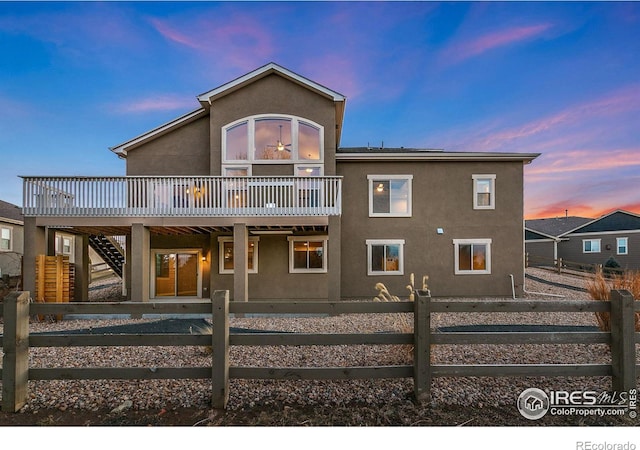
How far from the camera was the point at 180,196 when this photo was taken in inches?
437

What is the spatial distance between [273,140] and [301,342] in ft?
36.7

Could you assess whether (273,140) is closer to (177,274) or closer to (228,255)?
(228,255)

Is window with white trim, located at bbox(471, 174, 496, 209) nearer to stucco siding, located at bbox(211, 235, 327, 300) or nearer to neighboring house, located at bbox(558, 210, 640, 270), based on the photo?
stucco siding, located at bbox(211, 235, 327, 300)

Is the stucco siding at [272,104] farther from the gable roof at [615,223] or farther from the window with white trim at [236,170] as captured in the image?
the gable roof at [615,223]

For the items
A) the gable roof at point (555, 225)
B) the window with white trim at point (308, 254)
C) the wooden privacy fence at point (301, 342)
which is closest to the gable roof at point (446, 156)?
the window with white trim at point (308, 254)

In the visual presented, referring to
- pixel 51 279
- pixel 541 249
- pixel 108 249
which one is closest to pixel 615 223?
pixel 541 249

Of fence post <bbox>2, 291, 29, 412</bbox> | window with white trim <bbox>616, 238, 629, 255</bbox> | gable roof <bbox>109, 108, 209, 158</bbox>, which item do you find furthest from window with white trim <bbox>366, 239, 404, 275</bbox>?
window with white trim <bbox>616, 238, 629, 255</bbox>

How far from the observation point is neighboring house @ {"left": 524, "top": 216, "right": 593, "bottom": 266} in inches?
1166

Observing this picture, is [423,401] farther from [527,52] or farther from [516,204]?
[527,52]

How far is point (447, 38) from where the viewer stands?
13.5m

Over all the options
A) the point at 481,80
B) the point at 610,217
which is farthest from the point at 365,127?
the point at 610,217

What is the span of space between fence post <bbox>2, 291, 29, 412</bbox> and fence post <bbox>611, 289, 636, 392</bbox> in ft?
21.3

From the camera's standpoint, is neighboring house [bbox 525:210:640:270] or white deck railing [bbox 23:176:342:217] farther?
neighboring house [bbox 525:210:640:270]

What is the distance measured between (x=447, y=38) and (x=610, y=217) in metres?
25.8
